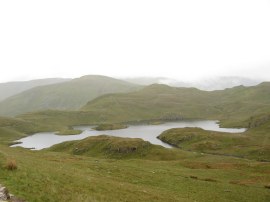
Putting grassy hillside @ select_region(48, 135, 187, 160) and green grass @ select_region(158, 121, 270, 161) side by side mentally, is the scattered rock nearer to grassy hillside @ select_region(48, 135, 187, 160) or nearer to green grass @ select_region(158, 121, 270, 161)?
grassy hillside @ select_region(48, 135, 187, 160)

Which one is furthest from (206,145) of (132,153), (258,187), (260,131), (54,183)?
(54,183)

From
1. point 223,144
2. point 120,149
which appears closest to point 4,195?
point 120,149

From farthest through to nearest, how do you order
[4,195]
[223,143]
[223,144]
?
[223,143]
[223,144]
[4,195]

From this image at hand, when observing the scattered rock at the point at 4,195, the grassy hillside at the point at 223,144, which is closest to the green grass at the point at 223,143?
the grassy hillside at the point at 223,144

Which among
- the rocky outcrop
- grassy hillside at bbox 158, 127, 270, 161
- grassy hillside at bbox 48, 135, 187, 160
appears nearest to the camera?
the rocky outcrop

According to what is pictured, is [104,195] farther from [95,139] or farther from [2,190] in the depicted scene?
[95,139]

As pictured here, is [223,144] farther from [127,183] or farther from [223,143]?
[127,183]

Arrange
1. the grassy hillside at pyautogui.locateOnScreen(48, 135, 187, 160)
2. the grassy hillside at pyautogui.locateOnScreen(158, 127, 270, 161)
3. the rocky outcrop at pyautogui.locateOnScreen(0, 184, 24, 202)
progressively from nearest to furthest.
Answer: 1. the rocky outcrop at pyautogui.locateOnScreen(0, 184, 24, 202)
2. the grassy hillside at pyautogui.locateOnScreen(48, 135, 187, 160)
3. the grassy hillside at pyautogui.locateOnScreen(158, 127, 270, 161)

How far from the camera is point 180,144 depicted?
152 metres

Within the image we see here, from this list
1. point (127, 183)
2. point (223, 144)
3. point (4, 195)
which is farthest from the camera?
point (223, 144)

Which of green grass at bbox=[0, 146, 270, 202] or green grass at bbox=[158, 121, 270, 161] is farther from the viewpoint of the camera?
green grass at bbox=[158, 121, 270, 161]

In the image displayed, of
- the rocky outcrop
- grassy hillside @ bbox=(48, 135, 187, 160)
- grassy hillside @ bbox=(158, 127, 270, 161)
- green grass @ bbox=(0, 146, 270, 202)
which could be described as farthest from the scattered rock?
grassy hillside @ bbox=(158, 127, 270, 161)

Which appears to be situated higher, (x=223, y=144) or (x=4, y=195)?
Answer: (x=4, y=195)

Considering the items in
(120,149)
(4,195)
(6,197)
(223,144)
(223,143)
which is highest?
(4,195)
